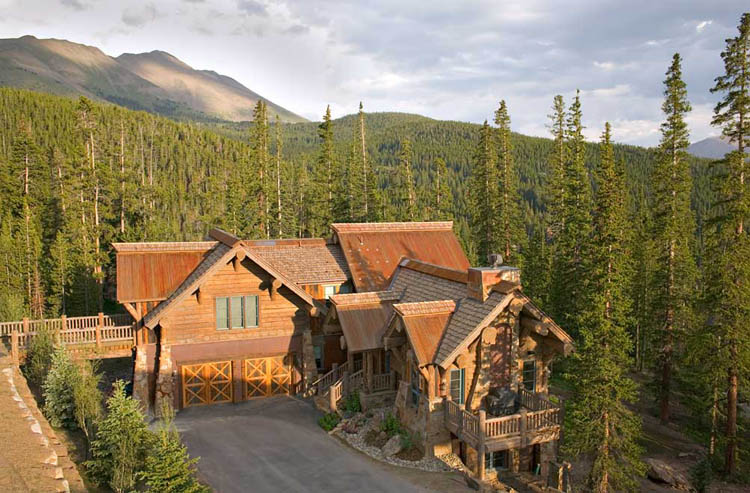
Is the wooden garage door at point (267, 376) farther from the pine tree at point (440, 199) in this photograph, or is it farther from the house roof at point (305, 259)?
the pine tree at point (440, 199)

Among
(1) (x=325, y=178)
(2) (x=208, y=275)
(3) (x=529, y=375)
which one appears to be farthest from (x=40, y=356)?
(1) (x=325, y=178)

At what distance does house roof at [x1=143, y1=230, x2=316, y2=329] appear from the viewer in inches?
907

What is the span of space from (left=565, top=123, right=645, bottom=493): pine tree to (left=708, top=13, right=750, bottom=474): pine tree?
7.40m

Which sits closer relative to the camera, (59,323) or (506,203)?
(59,323)

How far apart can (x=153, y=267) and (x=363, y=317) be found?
34.5 feet

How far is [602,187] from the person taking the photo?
19516mm

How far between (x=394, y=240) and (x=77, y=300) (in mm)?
30430

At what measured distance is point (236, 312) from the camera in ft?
81.9

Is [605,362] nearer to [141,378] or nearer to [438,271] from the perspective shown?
[438,271]

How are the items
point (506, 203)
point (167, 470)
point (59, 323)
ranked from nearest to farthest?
point (167, 470)
point (59, 323)
point (506, 203)

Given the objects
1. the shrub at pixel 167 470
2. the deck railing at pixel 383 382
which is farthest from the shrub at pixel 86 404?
the deck railing at pixel 383 382

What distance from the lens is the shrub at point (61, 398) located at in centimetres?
1858

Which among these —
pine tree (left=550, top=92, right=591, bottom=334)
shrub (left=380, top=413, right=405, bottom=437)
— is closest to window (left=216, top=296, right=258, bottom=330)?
shrub (left=380, top=413, right=405, bottom=437)

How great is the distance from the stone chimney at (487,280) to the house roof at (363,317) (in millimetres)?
4235
